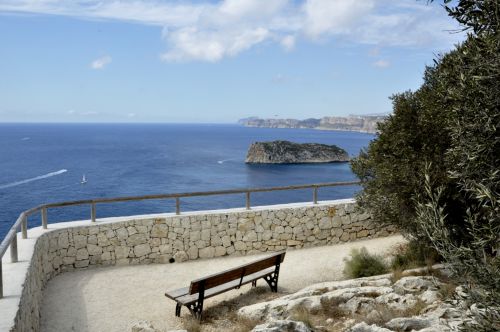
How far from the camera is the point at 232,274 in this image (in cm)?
800

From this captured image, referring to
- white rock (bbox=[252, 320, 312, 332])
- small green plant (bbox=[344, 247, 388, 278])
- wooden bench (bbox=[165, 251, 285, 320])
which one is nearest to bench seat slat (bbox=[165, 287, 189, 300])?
wooden bench (bbox=[165, 251, 285, 320])

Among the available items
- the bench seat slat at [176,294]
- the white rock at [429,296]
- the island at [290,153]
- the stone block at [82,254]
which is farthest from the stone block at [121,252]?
the island at [290,153]

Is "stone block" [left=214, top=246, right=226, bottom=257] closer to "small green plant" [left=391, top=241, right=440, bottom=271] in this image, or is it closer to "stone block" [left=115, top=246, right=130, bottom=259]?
"stone block" [left=115, top=246, right=130, bottom=259]

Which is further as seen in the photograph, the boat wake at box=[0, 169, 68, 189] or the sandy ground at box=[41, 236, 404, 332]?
the boat wake at box=[0, 169, 68, 189]

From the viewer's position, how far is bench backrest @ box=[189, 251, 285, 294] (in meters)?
7.41

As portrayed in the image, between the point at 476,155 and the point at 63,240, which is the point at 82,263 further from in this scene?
the point at 476,155

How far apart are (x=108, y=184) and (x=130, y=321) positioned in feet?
165

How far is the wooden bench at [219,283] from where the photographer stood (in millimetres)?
7453

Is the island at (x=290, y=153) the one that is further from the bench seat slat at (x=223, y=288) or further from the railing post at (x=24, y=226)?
the railing post at (x=24, y=226)

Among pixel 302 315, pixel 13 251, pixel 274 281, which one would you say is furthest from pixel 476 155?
pixel 13 251

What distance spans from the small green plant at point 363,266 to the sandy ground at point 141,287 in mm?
425

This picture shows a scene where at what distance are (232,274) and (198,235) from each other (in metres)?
3.03

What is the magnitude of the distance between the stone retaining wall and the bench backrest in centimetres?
242

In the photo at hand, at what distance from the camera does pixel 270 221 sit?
11383mm
